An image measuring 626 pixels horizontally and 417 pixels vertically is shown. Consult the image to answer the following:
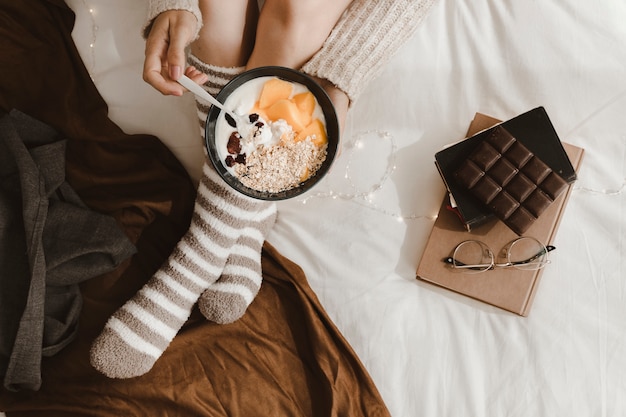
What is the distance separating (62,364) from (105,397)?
93 mm

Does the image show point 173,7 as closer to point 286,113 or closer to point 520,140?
point 286,113

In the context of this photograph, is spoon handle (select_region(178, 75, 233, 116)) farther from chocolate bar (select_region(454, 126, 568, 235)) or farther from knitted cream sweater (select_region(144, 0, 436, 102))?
chocolate bar (select_region(454, 126, 568, 235))

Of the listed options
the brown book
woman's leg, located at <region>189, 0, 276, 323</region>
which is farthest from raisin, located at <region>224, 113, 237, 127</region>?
the brown book

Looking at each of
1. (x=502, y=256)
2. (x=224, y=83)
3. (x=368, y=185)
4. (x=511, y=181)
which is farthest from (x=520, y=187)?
(x=224, y=83)

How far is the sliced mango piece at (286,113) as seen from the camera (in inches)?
25.9

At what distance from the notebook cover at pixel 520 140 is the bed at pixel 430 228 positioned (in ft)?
0.19

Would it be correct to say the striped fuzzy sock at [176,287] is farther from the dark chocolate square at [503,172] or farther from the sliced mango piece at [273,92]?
the dark chocolate square at [503,172]

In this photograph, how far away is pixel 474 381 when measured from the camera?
0.82m

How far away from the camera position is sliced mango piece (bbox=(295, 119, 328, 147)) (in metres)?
0.67

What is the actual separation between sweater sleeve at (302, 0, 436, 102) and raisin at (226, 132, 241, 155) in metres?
0.19

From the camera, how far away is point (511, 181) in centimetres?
77

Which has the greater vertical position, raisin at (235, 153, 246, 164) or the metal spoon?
the metal spoon

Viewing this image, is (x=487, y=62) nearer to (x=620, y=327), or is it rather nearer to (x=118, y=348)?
(x=620, y=327)

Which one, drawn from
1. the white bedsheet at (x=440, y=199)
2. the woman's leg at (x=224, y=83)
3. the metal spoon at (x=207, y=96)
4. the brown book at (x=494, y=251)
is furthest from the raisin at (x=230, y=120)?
the brown book at (x=494, y=251)
